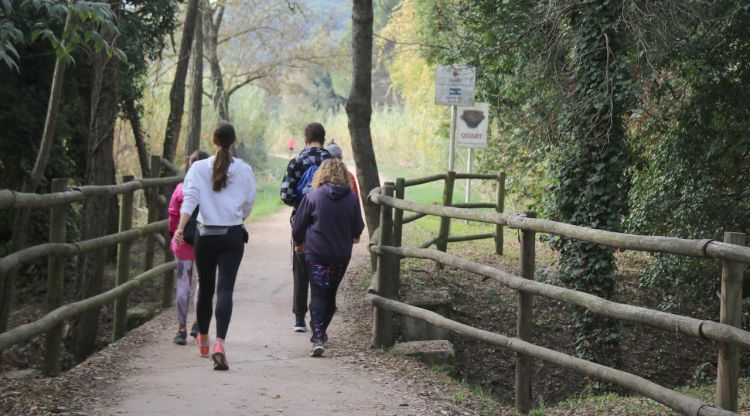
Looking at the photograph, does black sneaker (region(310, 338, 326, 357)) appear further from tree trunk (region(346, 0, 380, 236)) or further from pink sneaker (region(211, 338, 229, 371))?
tree trunk (region(346, 0, 380, 236))

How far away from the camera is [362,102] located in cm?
1155

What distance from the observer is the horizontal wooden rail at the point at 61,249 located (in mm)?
6484

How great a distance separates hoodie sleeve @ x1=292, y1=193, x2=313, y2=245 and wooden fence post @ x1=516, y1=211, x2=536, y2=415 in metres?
2.01

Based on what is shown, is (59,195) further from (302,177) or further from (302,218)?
(302,177)

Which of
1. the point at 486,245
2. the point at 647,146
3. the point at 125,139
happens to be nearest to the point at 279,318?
the point at 647,146

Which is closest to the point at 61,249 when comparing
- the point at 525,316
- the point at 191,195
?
the point at 191,195

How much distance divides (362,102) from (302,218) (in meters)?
3.33

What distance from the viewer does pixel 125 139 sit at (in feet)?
63.4

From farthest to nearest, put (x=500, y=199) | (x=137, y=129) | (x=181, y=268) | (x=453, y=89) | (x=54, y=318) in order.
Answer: (x=453, y=89)
(x=500, y=199)
(x=137, y=129)
(x=181, y=268)
(x=54, y=318)

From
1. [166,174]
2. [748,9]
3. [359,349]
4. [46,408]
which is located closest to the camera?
[46,408]

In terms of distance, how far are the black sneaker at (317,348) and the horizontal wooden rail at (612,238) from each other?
4.61 feet

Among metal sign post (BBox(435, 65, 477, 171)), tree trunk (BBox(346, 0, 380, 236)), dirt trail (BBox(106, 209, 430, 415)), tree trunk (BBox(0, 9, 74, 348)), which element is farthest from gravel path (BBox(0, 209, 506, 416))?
metal sign post (BBox(435, 65, 477, 171))

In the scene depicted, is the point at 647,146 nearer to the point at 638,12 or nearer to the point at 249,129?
the point at 638,12

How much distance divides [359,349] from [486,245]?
28.1 ft
